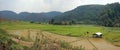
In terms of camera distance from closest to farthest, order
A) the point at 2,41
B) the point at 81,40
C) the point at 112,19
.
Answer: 1. the point at 2,41
2. the point at 81,40
3. the point at 112,19

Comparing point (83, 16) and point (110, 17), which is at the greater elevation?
point (110, 17)

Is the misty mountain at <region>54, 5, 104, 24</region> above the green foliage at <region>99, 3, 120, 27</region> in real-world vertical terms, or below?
below

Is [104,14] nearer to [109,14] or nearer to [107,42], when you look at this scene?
[109,14]

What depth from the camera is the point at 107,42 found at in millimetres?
33688

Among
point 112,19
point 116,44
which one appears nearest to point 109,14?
point 112,19

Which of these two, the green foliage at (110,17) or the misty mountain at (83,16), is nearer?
the green foliage at (110,17)

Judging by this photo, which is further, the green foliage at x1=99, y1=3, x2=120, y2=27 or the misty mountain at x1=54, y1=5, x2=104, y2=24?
the misty mountain at x1=54, y1=5, x2=104, y2=24

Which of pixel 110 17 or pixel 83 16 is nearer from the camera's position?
pixel 110 17

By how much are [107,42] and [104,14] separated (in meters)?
38.9

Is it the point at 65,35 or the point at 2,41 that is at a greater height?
the point at 2,41

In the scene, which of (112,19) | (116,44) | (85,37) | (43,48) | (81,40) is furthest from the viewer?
(112,19)

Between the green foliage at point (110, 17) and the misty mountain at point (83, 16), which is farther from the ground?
the green foliage at point (110, 17)

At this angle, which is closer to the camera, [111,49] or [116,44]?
[111,49]

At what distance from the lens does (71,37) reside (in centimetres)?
3681
